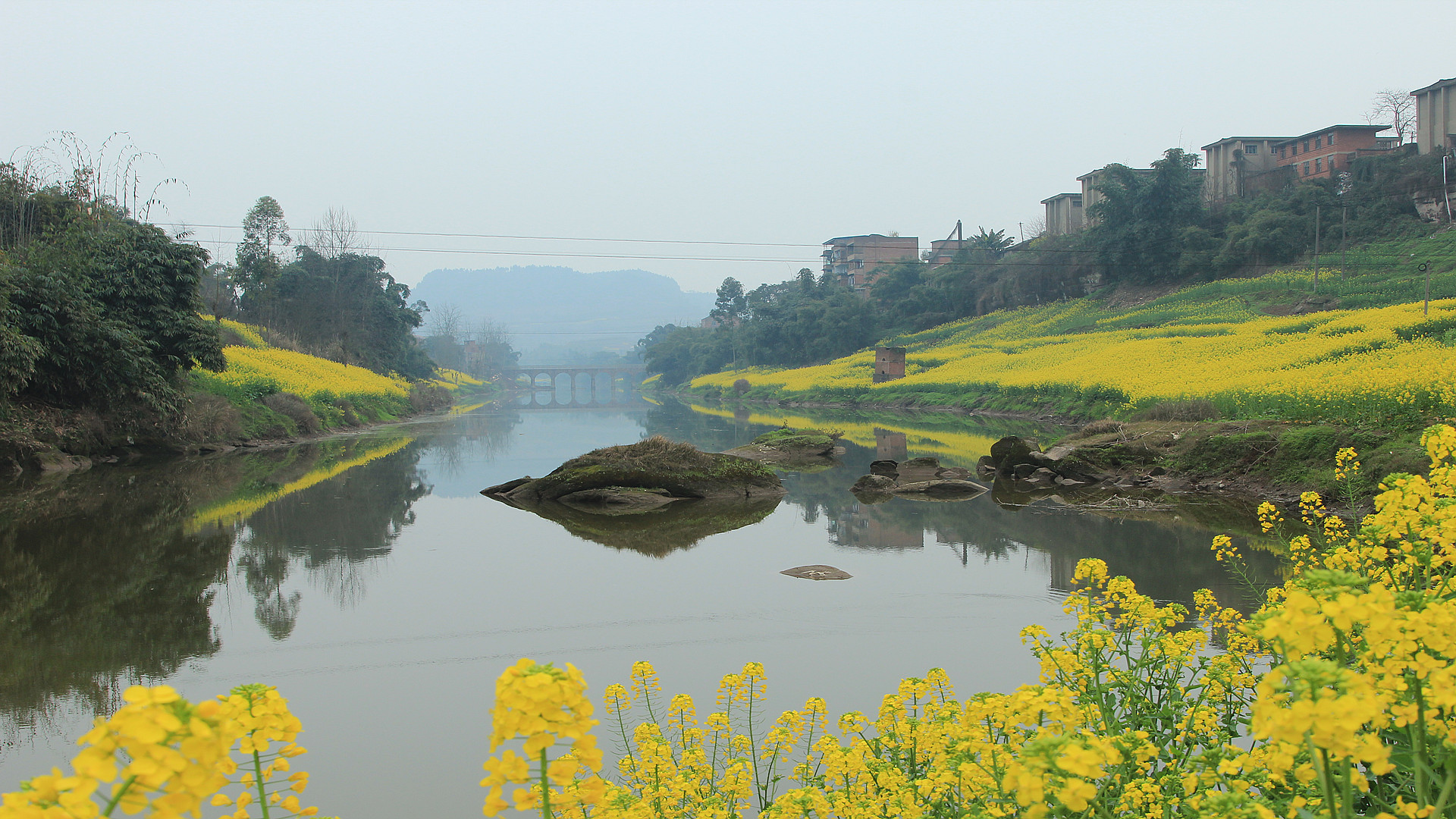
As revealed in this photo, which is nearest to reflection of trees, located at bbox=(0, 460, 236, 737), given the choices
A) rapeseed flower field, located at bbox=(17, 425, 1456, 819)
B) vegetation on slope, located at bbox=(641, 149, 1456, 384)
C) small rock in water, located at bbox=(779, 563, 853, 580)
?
rapeseed flower field, located at bbox=(17, 425, 1456, 819)

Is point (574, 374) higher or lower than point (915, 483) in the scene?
higher

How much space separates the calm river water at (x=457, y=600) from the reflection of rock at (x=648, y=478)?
57cm

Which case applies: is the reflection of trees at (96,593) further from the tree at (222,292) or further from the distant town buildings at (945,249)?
the distant town buildings at (945,249)

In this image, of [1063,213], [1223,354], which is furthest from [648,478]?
[1063,213]

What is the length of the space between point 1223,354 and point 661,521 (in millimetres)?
21949

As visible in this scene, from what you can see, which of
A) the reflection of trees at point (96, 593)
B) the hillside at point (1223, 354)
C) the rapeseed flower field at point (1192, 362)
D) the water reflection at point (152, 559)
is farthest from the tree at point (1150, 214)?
the reflection of trees at point (96, 593)

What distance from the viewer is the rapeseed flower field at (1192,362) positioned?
534 inches

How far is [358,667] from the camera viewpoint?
5734 mm

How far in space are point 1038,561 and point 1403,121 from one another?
6028 cm

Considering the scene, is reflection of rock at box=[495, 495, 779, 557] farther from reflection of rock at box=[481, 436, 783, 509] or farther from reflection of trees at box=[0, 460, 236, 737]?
reflection of trees at box=[0, 460, 236, 737]

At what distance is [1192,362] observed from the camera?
26.6m

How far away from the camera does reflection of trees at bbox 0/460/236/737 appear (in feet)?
17.8

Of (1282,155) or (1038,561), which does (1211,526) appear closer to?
(1038,561)

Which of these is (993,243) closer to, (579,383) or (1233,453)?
(1233,453)
